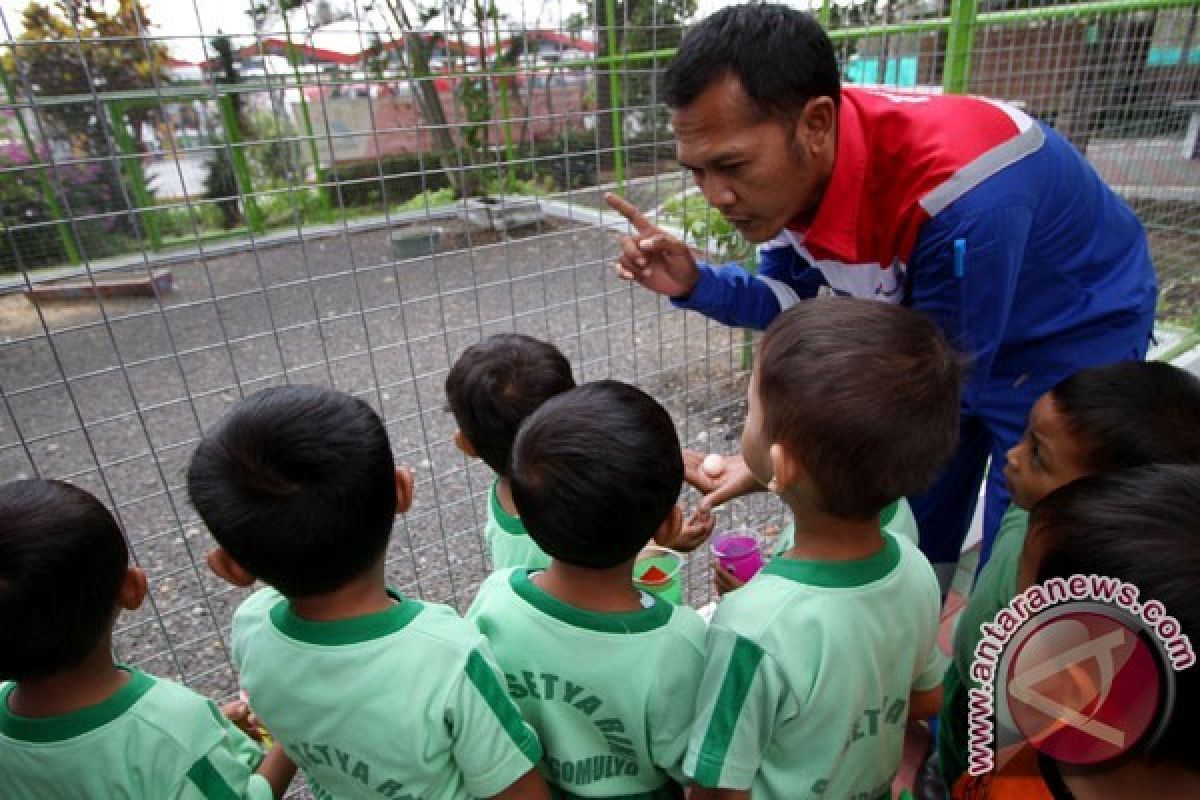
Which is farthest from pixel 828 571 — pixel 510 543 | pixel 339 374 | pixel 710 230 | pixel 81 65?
pixel 339 374

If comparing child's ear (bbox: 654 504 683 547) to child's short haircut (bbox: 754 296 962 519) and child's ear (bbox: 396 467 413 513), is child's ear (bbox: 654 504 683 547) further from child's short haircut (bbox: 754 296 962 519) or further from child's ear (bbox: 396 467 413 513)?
child's ear (bbox: 396 467 413 513)

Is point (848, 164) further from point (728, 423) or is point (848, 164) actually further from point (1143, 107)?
point (1143, 107)

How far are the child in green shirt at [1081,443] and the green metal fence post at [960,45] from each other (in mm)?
1520

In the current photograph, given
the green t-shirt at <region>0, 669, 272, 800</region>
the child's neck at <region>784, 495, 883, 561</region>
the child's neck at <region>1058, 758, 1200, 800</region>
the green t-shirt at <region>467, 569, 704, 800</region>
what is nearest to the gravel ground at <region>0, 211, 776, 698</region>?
the green t-shirt at <region>0, 669, 272, 800</region>

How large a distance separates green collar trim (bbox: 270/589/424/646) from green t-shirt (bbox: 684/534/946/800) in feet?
1.43

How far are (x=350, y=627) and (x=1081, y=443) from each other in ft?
4.10

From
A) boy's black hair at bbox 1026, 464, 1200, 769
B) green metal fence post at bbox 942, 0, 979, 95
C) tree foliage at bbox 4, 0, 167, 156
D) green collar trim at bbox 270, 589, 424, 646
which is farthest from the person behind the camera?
tree foliage at bbox 4, 0, 167, 156

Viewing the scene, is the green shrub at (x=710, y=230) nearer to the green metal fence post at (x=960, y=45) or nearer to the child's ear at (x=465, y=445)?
the green metal fence post at (x=960, y=45)

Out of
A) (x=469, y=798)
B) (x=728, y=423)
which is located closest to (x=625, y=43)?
(x=728, y=423)

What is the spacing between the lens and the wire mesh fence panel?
1.64 m

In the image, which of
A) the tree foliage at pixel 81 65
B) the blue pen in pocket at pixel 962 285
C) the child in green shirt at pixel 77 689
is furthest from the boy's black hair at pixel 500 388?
the tree foliage at pixel 81 65

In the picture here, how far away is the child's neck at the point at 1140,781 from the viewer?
2.19ft

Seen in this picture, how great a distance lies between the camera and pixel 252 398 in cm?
107

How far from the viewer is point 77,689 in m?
1.03
